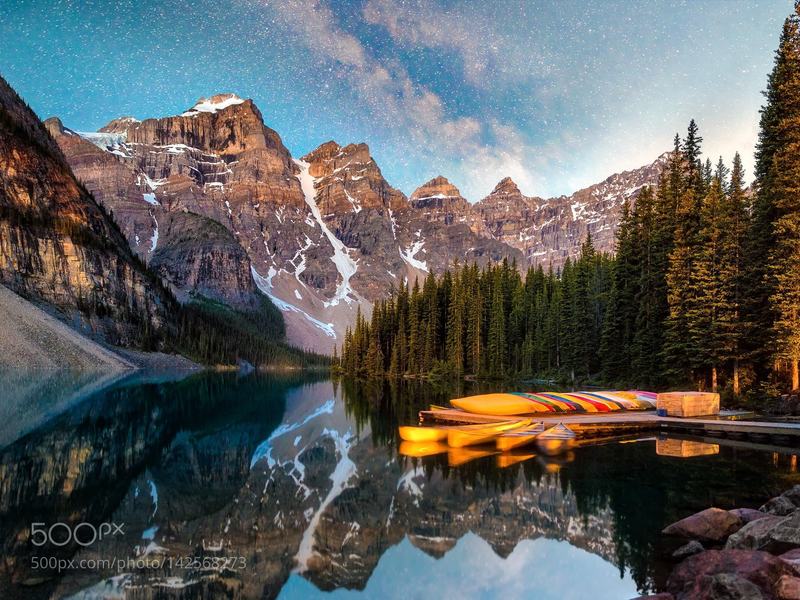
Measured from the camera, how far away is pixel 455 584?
30.7 feet

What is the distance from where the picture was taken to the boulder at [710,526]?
10.0 meters

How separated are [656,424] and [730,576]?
62.6 feet

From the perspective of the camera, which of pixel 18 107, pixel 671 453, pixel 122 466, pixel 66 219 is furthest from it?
pixel 18 107

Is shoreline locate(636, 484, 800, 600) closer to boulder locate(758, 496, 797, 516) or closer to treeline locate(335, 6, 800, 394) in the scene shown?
boulder locate(758, 496, 797, 516)

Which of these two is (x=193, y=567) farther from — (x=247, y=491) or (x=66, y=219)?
(x=66, y=219)

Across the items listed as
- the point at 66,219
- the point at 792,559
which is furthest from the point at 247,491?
the point at 66,219

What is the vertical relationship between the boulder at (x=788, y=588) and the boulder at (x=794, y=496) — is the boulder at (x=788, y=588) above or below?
above

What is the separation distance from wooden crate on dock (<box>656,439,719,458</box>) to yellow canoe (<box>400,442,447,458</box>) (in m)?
8.28

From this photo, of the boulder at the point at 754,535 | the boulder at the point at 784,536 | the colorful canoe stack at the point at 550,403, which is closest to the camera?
the boulder at the point at 784,536

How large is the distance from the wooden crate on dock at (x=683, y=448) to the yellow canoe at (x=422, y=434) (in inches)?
334

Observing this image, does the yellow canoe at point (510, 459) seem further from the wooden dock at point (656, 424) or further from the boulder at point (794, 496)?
the boulder at point (794, 496)

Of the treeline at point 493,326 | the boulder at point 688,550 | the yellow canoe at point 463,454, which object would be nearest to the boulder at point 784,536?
the boulder at point 688,550

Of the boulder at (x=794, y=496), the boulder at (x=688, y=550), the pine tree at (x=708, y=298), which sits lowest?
the boulder at (x=688, y=550)

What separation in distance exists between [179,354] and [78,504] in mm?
130872
